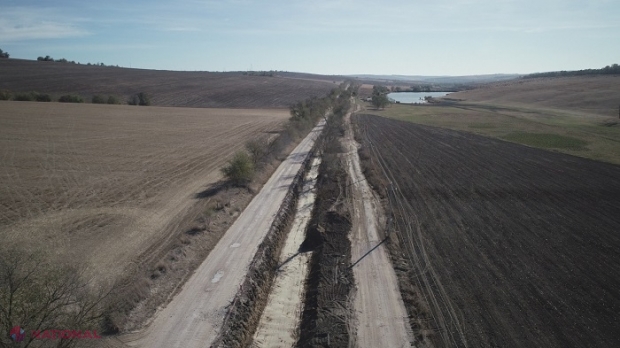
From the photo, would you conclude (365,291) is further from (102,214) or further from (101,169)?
(101,169)

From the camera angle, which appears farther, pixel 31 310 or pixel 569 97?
pixel 569 97

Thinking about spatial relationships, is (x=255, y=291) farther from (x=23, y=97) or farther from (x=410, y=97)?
(x=410, y=97)

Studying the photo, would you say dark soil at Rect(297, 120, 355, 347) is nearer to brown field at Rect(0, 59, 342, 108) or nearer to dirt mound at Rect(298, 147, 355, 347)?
dirt mound at Rect(298, 147, 355, 347)

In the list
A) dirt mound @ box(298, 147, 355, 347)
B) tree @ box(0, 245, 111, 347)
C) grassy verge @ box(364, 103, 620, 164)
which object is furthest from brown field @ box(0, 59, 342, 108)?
tree @ box(0, 245, 111, 347)
